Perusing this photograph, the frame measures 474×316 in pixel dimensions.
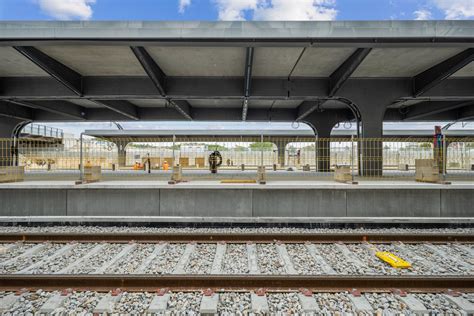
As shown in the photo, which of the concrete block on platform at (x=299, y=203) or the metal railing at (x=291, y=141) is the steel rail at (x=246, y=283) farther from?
the metal railing at (x=291, y=141)

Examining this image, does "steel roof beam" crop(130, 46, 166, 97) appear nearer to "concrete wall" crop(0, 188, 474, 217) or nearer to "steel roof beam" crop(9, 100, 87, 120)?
"concrete wall" crop(0, 188, 474, 217)

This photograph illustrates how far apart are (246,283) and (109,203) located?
6550 millimetres

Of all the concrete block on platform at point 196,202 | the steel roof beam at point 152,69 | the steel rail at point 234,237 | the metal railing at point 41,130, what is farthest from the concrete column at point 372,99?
the metal railing at point 41,130

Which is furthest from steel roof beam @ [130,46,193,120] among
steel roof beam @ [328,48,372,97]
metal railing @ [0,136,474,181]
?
steel roof beam @ [328,48,372,97]

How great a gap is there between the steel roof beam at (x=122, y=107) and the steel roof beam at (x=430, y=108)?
21447 millimetres

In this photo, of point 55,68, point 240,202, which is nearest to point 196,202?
point 240,202

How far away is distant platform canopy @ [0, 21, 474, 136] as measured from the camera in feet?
27.9

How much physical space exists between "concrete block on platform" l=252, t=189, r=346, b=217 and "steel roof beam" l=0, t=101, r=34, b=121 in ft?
63.2

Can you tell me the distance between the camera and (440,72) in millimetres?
11586

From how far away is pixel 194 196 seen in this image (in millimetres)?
8922

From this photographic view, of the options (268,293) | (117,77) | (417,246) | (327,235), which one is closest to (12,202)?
(117,77)

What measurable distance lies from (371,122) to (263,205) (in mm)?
8389

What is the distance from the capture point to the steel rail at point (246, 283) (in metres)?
4.37

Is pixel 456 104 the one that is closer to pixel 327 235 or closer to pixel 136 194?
pixel 327 235
